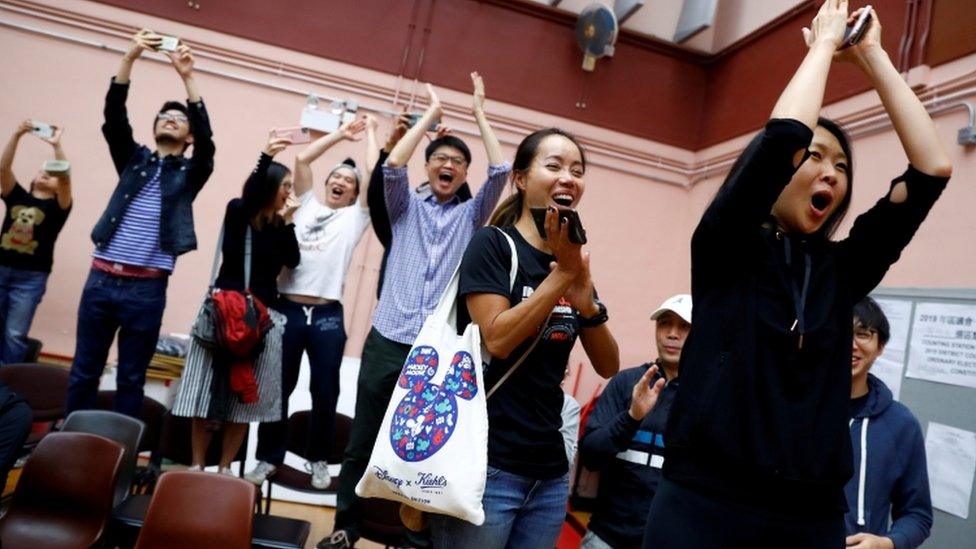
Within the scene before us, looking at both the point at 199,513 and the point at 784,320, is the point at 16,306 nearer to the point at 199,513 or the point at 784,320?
the point at 199,513

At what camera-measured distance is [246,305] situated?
3.00 m

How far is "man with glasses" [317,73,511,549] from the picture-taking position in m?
2.61

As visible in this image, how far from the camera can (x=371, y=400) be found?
261 centimetres

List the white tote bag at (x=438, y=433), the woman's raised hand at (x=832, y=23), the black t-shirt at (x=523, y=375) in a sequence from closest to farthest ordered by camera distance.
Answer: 1. the woman's raised hand at (x=832, y=23)
2. the white tote bag at (x=438, y=433)
3. the black t-shirt at (x=523, y=375)

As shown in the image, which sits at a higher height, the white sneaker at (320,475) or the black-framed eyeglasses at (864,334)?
the black-framed eyeglasses at (864,334)

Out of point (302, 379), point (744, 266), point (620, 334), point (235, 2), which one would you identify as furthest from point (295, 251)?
point (620, 334)

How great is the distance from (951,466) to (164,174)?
4.08 m

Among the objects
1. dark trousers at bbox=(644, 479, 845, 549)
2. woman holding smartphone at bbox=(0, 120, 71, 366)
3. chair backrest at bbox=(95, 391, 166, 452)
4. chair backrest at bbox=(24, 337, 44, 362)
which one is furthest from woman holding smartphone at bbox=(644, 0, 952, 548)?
chair backrest at bbox=(24, 337, 44, 362)

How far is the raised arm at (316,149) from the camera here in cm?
344

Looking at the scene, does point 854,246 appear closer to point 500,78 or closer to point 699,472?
point 699,472

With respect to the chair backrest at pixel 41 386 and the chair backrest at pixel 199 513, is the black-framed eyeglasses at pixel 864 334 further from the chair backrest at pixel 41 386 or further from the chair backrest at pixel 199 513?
the chair backrest at pixel 41 386

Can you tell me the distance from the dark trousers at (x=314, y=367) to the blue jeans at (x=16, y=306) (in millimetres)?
2106

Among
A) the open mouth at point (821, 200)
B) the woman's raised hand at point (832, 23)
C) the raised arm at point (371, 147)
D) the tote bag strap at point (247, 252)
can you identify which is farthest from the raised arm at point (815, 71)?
the tote bag strap at point (247, 252)

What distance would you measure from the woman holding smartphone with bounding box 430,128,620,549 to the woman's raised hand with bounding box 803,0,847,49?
1.96 ft
